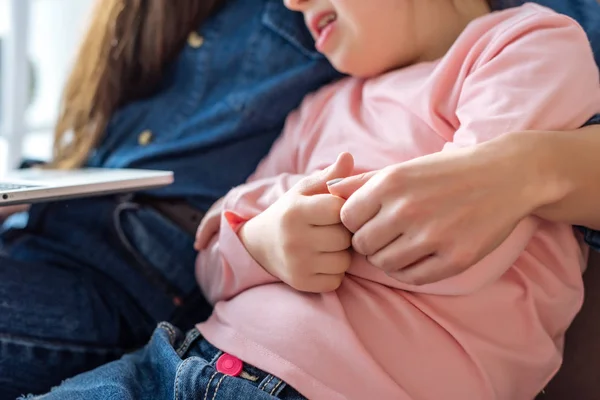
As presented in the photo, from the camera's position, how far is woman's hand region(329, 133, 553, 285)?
0.50 metres

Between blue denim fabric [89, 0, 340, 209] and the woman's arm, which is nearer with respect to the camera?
the woman's arm

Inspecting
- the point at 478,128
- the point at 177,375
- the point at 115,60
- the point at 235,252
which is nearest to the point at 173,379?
the point at 177,375

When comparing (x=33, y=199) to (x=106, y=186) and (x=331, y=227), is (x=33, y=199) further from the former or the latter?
(x=331, y=227)

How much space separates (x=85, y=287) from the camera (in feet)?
2.57

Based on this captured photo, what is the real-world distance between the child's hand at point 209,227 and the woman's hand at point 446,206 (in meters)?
0.24

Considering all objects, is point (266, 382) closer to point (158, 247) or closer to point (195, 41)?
point (158, 247)

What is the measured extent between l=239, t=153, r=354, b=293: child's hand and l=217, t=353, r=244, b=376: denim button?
9cm

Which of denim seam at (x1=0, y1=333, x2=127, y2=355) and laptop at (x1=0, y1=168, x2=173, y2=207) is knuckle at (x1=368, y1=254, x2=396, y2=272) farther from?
denim seam at (x1=0, y1=333, x2=127, y2=355)

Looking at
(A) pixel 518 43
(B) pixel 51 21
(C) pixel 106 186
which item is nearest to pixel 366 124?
(A) pixel 518 43

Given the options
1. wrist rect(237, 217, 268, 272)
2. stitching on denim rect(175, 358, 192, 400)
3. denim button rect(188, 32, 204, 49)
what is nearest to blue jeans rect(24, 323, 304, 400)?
stitching on denim rect(175, 358, 192, 400)

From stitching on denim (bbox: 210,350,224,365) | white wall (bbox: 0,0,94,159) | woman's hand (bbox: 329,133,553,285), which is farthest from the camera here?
white wall (bbox: 0,0,94,159)

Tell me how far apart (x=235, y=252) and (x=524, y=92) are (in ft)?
1.09

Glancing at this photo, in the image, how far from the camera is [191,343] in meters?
0.64

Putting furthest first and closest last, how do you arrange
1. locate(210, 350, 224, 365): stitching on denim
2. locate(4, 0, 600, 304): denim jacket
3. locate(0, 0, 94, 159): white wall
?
1. locate(0, 0, 94, 159): white wall
2. locate(4, 0, 600, 304): denim jacket
3. locate(210, 350, 224, 365): stitching on denim
